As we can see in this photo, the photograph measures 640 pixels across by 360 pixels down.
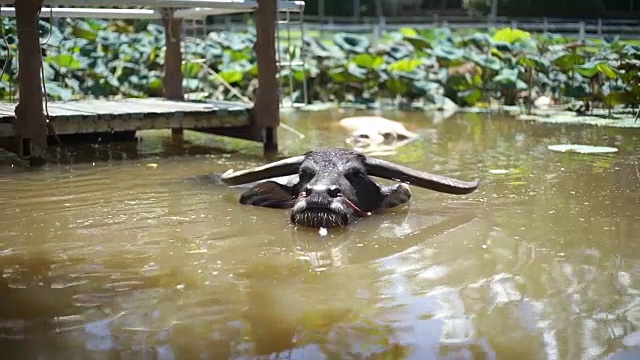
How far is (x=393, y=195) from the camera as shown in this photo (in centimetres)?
602

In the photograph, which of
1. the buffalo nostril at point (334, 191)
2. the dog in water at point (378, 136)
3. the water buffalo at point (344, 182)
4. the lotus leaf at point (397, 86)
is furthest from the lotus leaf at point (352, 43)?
the buffalo nostril at point (334, 191)

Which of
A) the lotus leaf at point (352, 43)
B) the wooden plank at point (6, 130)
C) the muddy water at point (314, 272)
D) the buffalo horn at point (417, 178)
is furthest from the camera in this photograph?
the lotus leaf at point (352, 43)

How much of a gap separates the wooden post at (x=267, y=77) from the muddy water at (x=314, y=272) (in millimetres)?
2011

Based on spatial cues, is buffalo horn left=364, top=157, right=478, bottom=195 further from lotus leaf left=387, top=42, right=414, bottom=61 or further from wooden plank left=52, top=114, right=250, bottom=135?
lotus leaf left=387, top=42, right=414, bottom=61

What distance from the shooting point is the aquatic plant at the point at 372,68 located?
13.8 meters

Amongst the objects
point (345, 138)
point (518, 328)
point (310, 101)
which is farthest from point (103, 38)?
point (518, 328)

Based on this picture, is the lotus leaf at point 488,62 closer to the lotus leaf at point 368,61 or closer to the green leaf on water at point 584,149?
the lotus leaf at point 368,61

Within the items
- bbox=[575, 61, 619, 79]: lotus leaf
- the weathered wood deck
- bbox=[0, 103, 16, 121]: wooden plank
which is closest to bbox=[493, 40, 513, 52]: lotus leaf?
bbox=[575, 61, 619, 79]: lotus leaf

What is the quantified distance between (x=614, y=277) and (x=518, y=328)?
3.25 ft

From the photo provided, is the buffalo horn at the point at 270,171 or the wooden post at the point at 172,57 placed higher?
the wooden post at the point at 172,57

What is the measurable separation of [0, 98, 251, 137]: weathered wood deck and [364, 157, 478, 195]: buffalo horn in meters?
3.63

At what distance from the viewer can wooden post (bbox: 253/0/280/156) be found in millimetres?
8969

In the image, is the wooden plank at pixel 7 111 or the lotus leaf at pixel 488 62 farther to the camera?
the lotus leaf at pixel 488 62

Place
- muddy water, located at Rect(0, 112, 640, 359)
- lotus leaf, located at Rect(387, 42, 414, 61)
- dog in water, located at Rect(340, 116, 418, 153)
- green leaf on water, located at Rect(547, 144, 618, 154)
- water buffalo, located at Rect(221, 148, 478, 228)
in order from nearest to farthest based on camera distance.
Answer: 1. muddy water, located at Rect(0, 112, 640, 359)
2. water buffalo, located at Rect(221, 148, 478, 228)
3. green leaf on water, located at Rect(547, 144, 618, 154)
4. dog in water, located at Rect(340, 116, 418, 153)
5. lotus leaf, located at Rect(387, 42, 414, 61)
